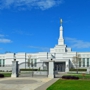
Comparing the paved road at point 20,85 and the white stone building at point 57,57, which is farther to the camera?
the white stone building at point 57,57

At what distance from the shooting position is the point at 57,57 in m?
88.5

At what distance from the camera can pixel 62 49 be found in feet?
297

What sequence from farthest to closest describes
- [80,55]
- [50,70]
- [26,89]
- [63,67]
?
[80,55]
[63,67]
[50,70]
[26,89]

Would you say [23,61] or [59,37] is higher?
[59,37]

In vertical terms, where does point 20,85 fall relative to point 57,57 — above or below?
below

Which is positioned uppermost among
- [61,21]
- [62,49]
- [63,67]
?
[61,21]

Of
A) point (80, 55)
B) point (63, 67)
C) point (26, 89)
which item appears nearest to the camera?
point (26, 89)

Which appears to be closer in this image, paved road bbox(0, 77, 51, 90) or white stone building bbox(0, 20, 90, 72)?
paved road bbox(0, 77, 51, 90)

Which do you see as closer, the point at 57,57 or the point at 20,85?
the point at 20,85

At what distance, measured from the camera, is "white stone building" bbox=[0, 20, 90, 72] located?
80.8 m

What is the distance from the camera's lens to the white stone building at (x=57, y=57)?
8078 centimetres

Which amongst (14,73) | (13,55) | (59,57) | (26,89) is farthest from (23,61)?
(26,89)

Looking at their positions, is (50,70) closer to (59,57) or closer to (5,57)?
(59,57)

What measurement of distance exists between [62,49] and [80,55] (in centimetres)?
885
